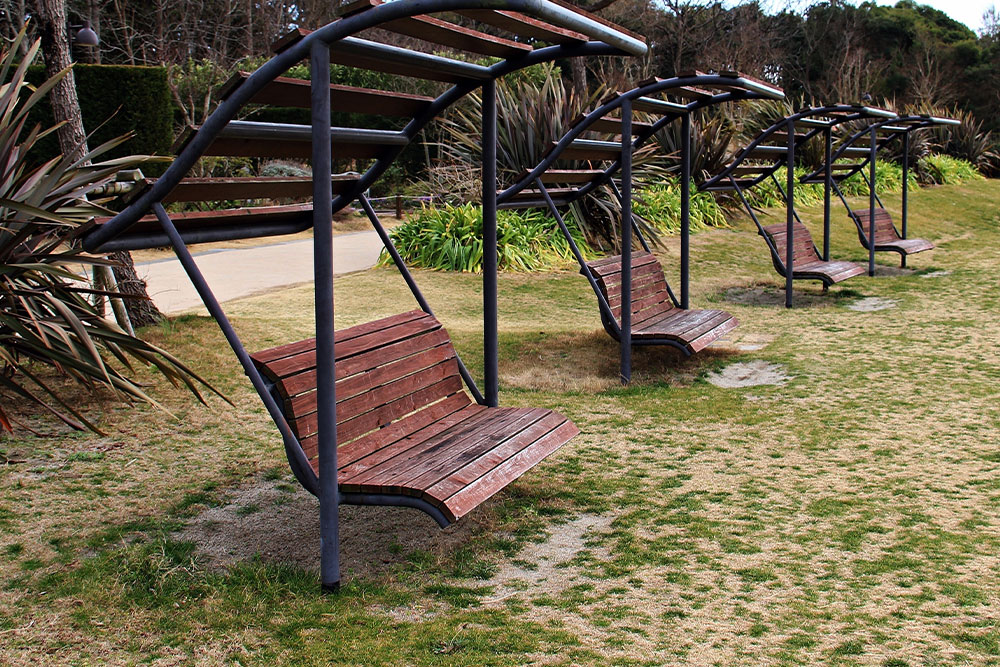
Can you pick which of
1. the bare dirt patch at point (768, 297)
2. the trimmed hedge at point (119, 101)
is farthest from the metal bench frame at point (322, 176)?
the trimmed hedge at point (119, 101)

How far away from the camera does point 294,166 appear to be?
21.4 meters

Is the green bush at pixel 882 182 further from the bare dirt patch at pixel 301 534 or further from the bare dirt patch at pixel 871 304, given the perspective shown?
the bare dirt patch at pixel 301 534

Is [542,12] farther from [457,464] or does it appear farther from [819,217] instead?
[819,217]

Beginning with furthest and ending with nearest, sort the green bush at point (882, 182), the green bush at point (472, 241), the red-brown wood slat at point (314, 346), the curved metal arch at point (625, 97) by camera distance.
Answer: the green bush at point (882, 182) < the green bush at point (472, 241) < the curved metal arch at point (625, 97) < the red-brown wood slat at point (314, 346)

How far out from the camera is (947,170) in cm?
2384

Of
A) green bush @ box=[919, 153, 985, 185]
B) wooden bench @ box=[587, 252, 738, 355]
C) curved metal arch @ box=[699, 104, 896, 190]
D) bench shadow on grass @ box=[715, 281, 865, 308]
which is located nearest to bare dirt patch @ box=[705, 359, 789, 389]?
wooden bench @ box=[587, 252, 738, 355]

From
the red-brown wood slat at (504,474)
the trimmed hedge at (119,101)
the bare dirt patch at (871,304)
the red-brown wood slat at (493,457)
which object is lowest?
the bare dirt patch at (871,304)

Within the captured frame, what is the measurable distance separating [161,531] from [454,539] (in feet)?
4.14

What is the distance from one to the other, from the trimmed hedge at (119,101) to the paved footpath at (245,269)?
3.08 m

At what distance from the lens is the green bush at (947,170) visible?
918 inches

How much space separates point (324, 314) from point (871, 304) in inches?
333

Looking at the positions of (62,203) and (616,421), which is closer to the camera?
(62,203)

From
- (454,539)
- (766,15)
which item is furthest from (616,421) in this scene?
(766,15)

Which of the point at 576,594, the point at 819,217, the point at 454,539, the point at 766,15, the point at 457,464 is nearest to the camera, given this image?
the point at 576,594
